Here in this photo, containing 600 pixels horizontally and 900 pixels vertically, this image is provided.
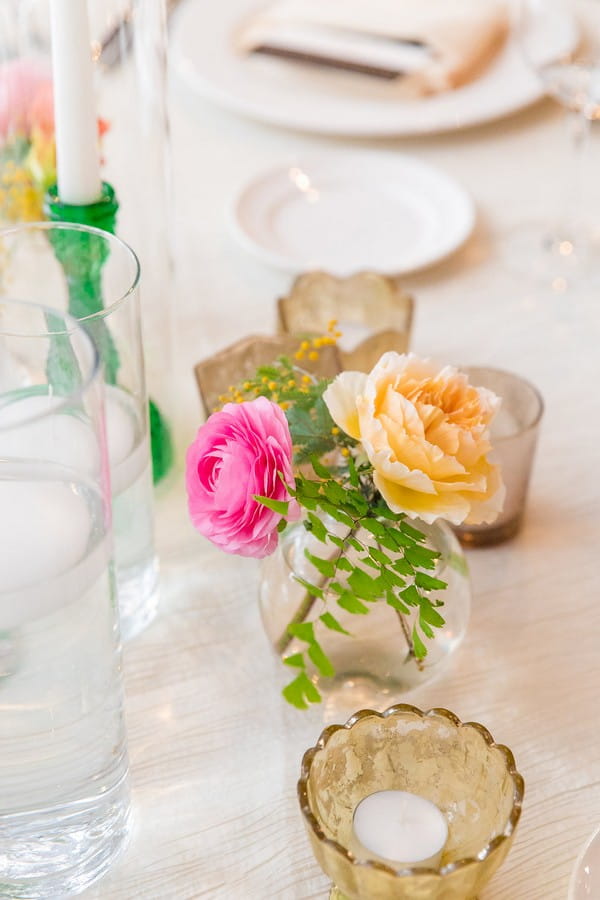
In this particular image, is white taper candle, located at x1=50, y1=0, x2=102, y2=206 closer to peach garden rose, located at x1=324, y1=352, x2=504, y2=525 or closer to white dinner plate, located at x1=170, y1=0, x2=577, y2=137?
peach garden rose, located at x1=324, y1=352, x2=504, y2=525

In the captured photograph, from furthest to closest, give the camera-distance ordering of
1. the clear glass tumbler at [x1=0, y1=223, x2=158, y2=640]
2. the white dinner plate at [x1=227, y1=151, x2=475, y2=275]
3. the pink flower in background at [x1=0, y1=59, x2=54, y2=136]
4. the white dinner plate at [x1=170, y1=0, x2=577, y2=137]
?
1. the white dinner plate at [x1=170, y1=0, x2=577, y2=137]
2. the white dinner plate at [x1=227, y1=151, x2=475, y2=275]
3. the pink flower in background at [x1=0, y1=59, x2=54, y2=136]
4. the clear glass tumbler at [x1=0, y1=223, x2=158, y2=640]

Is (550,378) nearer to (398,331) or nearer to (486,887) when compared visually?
(398,331)

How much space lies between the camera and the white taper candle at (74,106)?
25.5 inches

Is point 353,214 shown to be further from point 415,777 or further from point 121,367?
point 415,777

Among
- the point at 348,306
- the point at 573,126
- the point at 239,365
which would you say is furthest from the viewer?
the point at 573,126

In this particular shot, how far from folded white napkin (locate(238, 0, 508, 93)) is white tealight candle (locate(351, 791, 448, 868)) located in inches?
34.0

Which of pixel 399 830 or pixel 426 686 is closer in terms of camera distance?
pixel 399 830

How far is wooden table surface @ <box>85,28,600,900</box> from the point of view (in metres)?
0.59

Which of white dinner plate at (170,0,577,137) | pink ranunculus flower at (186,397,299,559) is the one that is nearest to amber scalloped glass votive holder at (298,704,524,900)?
pink ranunculus flower at (186,397,299,559)

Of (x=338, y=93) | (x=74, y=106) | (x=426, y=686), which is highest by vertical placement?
(x=74, y=106)

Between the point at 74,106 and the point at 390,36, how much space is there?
68 cm

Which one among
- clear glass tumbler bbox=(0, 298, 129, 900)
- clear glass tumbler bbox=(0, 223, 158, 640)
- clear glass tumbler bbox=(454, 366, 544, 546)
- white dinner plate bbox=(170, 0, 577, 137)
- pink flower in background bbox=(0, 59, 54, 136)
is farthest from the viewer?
white dinner plate bbox=(170, 0, 577, 137)

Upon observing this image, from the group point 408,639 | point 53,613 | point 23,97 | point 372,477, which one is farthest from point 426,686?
point 23,97

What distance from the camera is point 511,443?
2.41 ft
